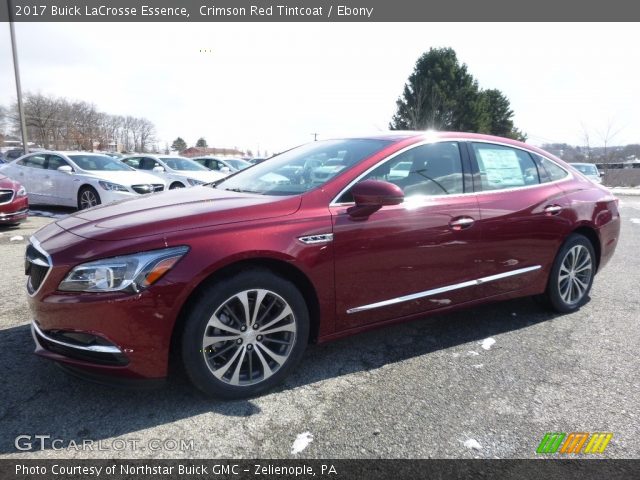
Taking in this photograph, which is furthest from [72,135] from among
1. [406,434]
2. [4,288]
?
[406,434]

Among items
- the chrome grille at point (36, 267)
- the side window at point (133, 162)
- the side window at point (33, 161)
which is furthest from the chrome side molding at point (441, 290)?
the side window at point (133, 162)

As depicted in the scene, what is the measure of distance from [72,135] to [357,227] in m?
64.4


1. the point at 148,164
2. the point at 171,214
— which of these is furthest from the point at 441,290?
the point at 148,164

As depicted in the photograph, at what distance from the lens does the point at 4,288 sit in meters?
4.40

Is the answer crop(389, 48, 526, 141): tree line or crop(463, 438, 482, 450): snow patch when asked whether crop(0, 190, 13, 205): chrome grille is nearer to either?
crop(463, 438, 482, 450): snow patch

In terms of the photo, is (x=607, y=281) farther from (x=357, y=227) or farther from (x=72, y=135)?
(x=72, y=135)

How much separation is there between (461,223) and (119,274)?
7.34ft

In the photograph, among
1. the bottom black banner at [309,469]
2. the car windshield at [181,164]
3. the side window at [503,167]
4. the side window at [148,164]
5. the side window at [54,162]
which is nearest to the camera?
the bottom black banner at [309,469]

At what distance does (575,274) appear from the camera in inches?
161

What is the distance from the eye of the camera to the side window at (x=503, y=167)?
3547mm

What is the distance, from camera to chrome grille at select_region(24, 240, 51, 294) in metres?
2.41

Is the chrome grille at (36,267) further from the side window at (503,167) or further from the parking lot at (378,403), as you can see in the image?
the side window at (503,167)

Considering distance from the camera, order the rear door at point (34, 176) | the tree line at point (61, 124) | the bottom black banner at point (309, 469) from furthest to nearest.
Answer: the tree line at point (61, 124) → the rear door at point (34, 176) → the bottom black banner at point (309, 469)

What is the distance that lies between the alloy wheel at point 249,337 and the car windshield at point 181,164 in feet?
39.7
